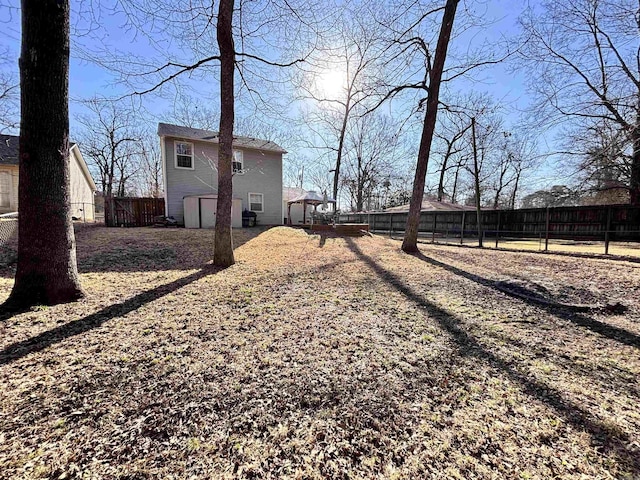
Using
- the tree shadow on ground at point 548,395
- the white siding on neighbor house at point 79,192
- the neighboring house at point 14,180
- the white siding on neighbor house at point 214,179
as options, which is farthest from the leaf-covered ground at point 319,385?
the white siding on neighbor house at point 79,192

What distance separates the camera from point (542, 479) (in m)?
1.26

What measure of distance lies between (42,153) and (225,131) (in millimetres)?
3079

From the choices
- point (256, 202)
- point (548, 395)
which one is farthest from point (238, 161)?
point (548, 395)

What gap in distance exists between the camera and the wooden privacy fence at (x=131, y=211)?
43.6 ft

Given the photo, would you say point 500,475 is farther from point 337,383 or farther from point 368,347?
point 368,347

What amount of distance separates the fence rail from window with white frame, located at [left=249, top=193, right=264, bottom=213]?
10111 millimetres

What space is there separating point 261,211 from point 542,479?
16.6 metres

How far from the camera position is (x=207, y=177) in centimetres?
1517

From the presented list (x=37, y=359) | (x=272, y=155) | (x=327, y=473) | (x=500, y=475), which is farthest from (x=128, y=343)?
(x=272, y=155)

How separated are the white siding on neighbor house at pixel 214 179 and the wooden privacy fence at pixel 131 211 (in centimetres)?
109

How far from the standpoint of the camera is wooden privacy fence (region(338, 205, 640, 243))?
12.4m

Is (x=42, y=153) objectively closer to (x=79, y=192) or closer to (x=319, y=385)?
(x=319, y=385)

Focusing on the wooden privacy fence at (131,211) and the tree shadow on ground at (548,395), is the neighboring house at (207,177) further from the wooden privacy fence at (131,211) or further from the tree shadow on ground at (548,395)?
the tree shadow on ground at (548,395)

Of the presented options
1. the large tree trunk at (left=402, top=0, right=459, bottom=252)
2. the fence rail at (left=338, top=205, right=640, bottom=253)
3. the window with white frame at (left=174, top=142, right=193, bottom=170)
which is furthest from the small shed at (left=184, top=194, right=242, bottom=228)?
the fence rail at (left=338, top=205, right=640, bottom=253)
